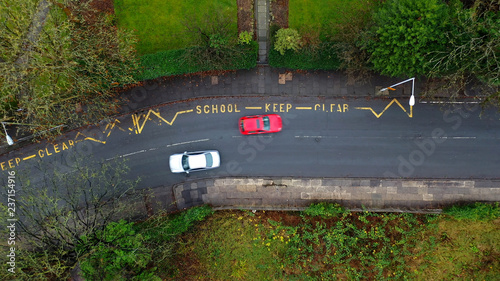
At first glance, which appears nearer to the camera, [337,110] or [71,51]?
[71,51]

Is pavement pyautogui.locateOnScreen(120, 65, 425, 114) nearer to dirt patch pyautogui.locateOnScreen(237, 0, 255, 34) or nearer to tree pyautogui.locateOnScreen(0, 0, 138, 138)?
tree pyautogui.locateOnScreen(0, 0, 138, 138)

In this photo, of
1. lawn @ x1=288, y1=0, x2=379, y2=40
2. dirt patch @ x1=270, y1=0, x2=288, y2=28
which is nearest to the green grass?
dirt patch @ x1=270, y1=0, x2=288, y2=28

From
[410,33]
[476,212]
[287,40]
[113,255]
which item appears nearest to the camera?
[410,33]

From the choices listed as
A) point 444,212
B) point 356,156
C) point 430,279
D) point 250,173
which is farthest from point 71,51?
point 430,279

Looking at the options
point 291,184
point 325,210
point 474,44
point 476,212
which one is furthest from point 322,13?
point 476,212

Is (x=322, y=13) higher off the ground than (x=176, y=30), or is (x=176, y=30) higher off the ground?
(x=322, y=13)

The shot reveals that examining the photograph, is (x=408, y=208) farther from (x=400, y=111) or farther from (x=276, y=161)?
(x=276, y=161)

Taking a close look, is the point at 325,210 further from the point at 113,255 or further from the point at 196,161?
the point at 113,255
